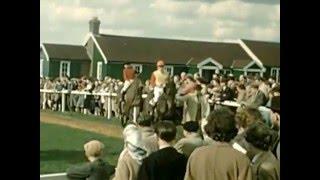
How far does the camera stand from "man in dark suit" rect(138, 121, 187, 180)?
3.78 meters

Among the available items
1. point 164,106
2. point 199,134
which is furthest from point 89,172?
point 199,134

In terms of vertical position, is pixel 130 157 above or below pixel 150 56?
below

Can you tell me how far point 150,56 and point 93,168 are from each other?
78cm

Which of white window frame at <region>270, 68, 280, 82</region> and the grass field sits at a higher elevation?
white window frame at <region>270, 68, 280, 82</region>

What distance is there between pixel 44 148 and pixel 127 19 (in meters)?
0.93

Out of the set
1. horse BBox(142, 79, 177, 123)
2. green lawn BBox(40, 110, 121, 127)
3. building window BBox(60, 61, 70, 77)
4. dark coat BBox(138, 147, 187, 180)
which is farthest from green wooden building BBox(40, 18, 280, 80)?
dark coat BBox(138, 147, 187, 180)

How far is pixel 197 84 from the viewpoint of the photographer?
3930 mm

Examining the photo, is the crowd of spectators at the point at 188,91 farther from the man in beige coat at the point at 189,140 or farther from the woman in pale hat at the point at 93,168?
the woman in pale hat at the point at 93,168

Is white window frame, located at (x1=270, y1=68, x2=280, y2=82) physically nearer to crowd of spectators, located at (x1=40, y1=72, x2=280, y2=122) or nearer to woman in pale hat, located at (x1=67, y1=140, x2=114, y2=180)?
crowd of spectators, located at (x1=40, y1=72, x2=280, y2=122)

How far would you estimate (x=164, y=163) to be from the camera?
149 inches

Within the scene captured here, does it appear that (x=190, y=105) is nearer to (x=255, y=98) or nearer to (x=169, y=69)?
(x=169, y=69)

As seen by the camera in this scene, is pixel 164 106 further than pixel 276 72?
No

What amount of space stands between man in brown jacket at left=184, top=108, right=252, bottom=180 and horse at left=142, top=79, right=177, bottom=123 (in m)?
0.25
